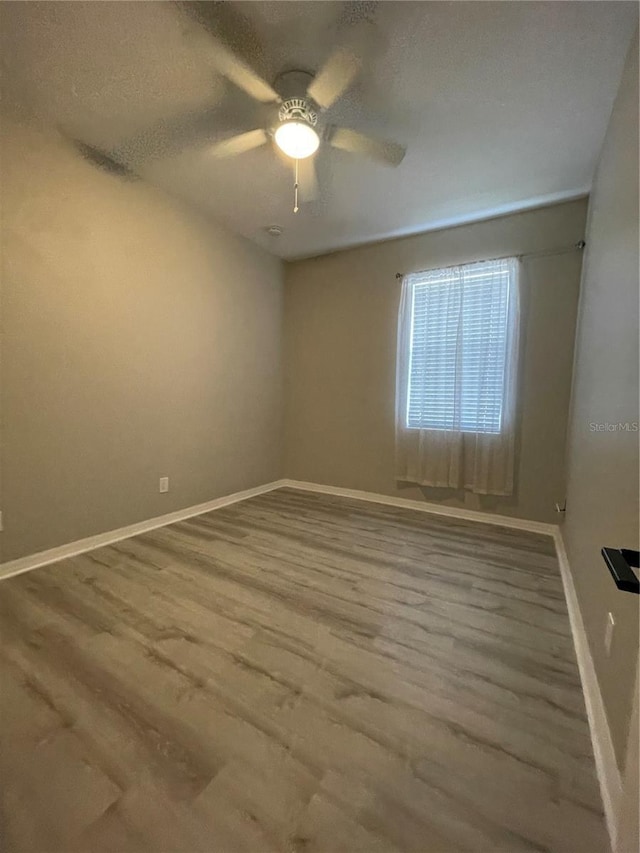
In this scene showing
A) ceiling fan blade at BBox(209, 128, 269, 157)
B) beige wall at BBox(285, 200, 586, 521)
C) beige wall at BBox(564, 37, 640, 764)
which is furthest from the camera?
beige wall at BBox(285, 200, 586, 521)

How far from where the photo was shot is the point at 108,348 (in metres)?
2.56

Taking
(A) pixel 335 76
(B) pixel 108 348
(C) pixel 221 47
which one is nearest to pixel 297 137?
(A) pixel 335 76

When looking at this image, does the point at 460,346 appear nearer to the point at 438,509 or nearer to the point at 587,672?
the point at 438,509

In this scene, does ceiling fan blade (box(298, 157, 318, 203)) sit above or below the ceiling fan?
above

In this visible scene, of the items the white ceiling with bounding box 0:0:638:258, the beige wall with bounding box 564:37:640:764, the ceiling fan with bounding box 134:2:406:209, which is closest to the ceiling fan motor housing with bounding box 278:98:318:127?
the ceiling fan with bounding box 134:2:406:209

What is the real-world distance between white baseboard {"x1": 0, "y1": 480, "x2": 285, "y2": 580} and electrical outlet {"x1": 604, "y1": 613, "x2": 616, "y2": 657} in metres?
2.87

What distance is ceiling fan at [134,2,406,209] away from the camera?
5.25 feet

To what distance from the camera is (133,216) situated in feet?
8.63

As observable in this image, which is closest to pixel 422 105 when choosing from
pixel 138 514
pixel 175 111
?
pixel 175 111

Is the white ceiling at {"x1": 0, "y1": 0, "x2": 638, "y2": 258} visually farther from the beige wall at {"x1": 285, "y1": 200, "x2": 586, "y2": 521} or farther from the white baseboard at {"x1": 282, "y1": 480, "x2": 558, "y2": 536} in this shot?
the white baseboard at {"x1": 282, "y1": 480, "x2": 558, "y2": 536}

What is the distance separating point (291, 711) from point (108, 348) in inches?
98.1

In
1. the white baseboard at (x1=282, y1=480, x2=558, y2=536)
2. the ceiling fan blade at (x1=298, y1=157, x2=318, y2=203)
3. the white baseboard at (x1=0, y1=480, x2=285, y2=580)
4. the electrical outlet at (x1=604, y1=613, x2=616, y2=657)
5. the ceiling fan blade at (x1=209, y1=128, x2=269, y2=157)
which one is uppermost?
the ceiling fan blade at (x1=298, y1=157, x2=318, y2=203)

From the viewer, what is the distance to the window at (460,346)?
3.04 m

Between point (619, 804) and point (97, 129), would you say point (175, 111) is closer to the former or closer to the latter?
point (97, 129)
